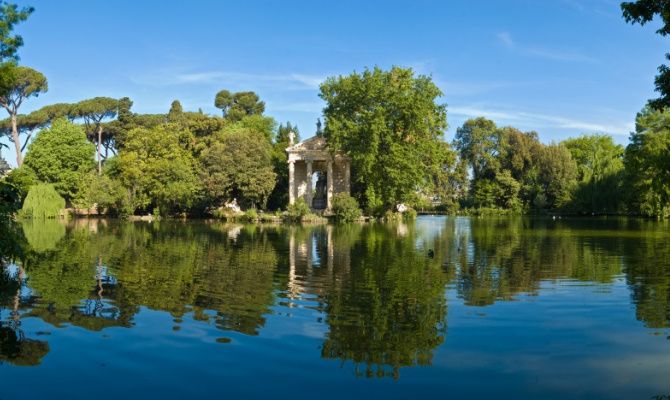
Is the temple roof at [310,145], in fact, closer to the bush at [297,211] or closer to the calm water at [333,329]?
the bush at [297,211]

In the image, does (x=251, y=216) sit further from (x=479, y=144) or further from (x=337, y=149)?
(x=479, y=144)

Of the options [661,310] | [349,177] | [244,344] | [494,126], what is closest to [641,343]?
[661,310]

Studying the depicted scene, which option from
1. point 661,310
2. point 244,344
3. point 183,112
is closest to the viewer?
point 244,344

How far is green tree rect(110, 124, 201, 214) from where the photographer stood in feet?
204

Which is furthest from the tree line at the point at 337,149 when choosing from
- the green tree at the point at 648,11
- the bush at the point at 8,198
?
the bush at the point at 8,198

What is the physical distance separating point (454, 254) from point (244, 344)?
1588 centimetres

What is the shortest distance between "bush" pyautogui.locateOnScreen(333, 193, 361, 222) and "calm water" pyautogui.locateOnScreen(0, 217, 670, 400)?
36830 mm

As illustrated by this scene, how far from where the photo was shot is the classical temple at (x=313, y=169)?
215 ft

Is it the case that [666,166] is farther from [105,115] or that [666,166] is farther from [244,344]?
[105,115]

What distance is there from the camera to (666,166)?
12766 millimetres

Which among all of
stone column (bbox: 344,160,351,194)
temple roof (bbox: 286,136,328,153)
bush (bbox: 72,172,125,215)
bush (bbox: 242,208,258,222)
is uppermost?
temple roof (bbox: 286,136,328,153)

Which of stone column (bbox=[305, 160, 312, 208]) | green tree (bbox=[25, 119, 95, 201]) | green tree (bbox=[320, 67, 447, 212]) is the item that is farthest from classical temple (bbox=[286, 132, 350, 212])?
green tree (bbox=[25, 119, 95, 201])

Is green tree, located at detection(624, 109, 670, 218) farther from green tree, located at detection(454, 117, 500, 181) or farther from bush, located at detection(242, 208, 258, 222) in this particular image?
bush, located at detection(242, 208, 258, 222)

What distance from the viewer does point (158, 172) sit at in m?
62.9
